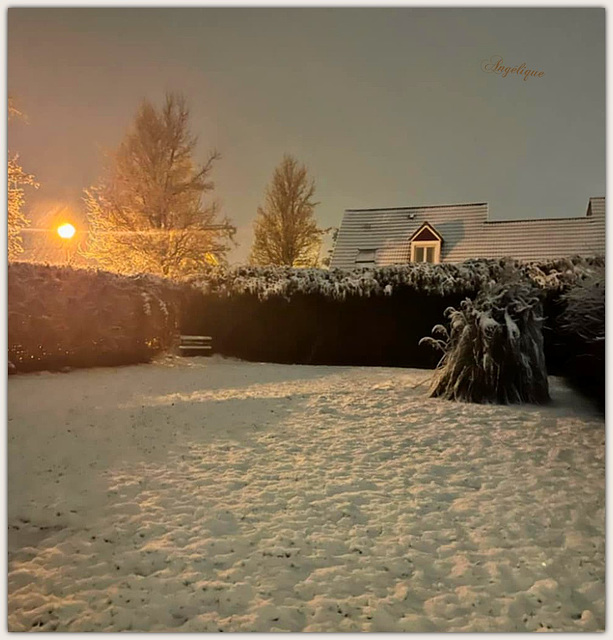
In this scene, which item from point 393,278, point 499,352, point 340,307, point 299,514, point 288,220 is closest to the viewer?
point 299,514

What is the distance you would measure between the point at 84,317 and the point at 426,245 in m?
2.82

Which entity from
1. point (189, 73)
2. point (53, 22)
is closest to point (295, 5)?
point (189, 73)

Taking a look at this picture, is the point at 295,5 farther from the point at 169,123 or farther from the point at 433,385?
the point at 433,385

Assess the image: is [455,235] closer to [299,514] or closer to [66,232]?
[299,514]

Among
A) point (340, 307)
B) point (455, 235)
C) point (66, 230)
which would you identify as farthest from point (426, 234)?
point (340, 307)

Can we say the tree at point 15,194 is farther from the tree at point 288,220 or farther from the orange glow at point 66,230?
the tree at point 288,220

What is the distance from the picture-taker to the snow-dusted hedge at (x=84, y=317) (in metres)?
2.66

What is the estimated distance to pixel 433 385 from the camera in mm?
3395

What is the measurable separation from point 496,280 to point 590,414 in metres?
1.00

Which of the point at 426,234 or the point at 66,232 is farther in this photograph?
the point at 426,234

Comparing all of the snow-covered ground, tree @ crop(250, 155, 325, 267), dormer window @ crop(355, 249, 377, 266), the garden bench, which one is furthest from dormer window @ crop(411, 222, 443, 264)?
the garden bench

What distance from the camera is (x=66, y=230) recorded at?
2395 mm

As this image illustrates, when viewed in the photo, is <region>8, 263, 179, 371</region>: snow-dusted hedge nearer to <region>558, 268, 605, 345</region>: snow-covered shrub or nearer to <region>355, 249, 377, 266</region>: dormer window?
<region>355, 249, 377, 266</region>: dormer window

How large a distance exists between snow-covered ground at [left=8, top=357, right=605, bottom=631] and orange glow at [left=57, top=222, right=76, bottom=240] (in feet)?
2.48
